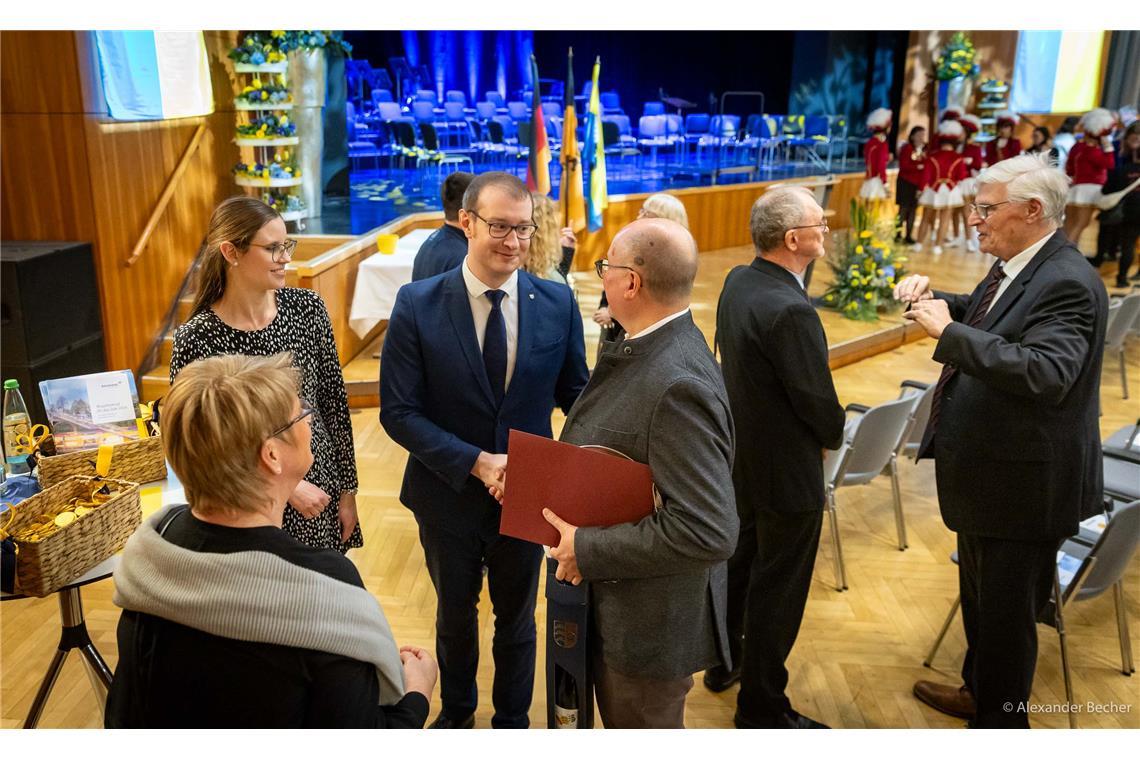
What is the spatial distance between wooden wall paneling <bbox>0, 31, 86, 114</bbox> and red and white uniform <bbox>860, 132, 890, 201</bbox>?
952 centimetres

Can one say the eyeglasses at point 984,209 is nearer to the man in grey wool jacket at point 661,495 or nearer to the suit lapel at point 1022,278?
the suit lapel at point 1022,278

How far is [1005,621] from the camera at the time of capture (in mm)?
2668

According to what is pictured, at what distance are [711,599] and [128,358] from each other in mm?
5071

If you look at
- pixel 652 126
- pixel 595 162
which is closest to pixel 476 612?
pixel 595 162

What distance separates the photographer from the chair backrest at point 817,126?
1636 centimetres

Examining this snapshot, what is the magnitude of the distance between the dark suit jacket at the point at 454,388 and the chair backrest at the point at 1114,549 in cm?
174

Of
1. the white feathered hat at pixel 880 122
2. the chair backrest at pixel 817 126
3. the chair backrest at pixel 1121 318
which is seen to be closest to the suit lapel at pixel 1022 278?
the chair backrest at pixel 1121 318

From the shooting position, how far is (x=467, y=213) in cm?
244

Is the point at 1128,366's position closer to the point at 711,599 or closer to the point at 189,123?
the point at 711,599

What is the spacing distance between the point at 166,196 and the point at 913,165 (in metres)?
8.85

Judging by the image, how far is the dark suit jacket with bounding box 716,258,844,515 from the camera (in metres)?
2.57

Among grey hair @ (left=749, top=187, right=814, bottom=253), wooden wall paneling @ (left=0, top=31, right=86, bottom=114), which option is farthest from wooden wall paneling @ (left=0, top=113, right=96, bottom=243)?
grey hair @ (left=749, top=187, right=814, bottom=253)

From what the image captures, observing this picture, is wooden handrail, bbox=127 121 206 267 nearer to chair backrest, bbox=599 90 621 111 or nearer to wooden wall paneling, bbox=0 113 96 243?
wooden wall paneling, bbox=0 113 96 243
